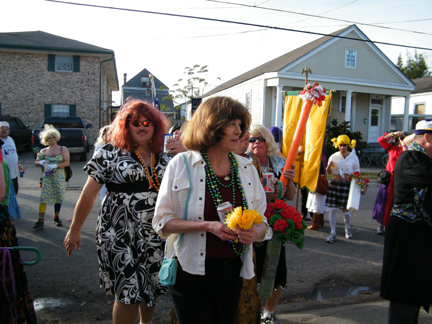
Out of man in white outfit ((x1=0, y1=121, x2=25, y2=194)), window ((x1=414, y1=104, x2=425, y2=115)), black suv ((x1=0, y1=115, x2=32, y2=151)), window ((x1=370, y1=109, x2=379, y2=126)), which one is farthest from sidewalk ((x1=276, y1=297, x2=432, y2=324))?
window ((x1=414, y1=104, x2=425, y2=115))

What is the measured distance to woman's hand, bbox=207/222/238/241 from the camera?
71.8 inches

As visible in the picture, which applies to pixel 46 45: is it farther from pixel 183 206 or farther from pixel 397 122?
pixel 397 122

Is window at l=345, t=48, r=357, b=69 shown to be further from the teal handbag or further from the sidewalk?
the teal handbag

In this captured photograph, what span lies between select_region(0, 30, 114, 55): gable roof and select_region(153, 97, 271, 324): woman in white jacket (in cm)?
2245

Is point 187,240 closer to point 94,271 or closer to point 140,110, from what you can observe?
point 140,110

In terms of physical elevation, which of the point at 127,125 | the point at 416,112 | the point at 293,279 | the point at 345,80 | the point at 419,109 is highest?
the point at 345,80

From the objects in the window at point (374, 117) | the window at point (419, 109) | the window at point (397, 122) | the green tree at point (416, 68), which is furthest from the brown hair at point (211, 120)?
the green tree at point (416, 68)

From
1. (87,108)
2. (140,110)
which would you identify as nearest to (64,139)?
(87,108)

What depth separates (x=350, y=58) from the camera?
67.4ft

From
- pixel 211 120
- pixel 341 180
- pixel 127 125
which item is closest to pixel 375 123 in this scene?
pixel 341 180

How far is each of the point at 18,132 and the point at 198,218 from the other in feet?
62.7

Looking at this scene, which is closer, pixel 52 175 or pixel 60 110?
pixel 52 175

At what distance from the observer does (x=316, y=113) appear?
5.50 m

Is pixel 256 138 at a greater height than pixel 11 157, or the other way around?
pixel 256 138
